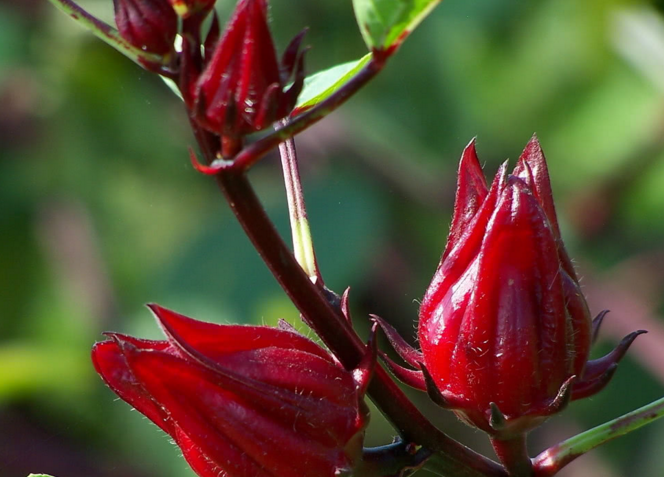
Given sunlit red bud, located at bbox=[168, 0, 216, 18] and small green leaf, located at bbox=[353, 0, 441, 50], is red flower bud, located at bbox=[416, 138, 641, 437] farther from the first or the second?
sunlit red bud, located at bbox=[168, 0, 216, 18]

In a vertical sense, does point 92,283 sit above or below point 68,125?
below

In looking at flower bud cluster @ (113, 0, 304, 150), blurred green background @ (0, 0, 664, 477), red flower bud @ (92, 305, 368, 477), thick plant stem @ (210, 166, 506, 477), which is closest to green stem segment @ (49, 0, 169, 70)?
flower bud cluster @ (113, 0, 304, 150)

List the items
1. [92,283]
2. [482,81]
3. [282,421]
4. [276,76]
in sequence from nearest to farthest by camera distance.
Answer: [276,76], [282,421], [92,283], [482,81]

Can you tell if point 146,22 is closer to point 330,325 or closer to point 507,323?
point 330,325

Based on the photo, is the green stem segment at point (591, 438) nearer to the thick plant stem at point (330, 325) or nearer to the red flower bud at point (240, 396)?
the thick plant stem at point (330, 325)

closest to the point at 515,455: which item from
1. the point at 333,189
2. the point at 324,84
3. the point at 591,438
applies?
the point at 591,438

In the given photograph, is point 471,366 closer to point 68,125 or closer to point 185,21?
point 185,21

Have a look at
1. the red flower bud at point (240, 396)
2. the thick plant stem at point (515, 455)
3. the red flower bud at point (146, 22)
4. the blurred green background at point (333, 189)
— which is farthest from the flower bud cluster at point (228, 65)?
the blurred green background at point (333, 189)

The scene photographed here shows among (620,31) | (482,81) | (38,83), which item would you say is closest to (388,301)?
(482,81)
